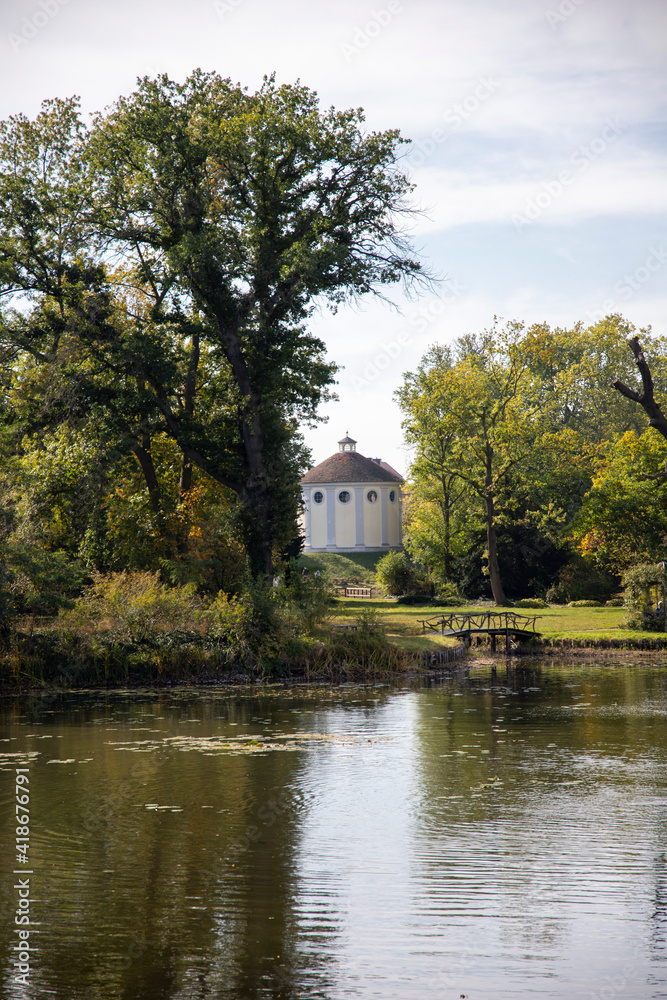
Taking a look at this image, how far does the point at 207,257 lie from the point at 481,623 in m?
15.7

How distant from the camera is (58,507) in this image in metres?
Answer: 32.6

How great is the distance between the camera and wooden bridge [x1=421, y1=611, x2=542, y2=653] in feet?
104

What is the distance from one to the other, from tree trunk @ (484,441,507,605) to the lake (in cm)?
2611

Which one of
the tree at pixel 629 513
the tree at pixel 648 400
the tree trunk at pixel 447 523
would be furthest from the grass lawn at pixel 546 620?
the tree at pixel 648 400

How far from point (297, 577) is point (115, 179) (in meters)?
14.4

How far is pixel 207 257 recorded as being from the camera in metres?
28.6

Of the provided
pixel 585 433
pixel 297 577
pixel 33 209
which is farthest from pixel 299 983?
pixel 585 433

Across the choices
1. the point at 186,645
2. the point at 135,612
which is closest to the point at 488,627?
the point at 186,645

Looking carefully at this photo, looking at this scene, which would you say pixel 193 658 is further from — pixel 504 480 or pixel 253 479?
pixel 504 480

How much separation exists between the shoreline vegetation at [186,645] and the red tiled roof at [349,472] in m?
42.3

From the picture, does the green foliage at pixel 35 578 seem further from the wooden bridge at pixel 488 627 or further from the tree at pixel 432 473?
the tree at pixel 432 473

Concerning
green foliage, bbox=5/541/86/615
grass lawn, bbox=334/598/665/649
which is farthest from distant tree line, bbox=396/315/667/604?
green foliage, bbox=5/541/86/615

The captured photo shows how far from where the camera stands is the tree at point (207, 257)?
2966 cm

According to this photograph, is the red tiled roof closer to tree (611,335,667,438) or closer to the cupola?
the cupola
